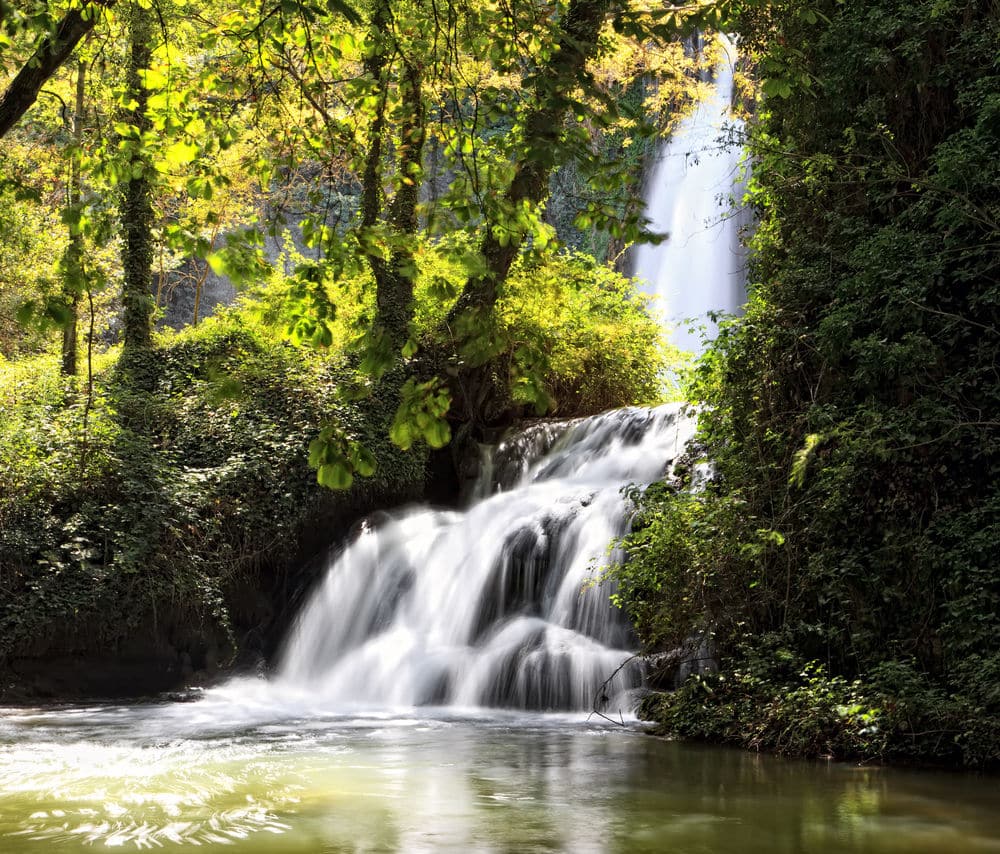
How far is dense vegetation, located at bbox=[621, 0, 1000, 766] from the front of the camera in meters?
7.78

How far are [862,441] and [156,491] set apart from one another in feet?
29.2

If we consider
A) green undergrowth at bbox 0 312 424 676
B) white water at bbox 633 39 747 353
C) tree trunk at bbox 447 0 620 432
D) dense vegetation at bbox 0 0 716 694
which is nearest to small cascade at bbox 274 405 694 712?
dense vegetation at bbox 0 0 716 694

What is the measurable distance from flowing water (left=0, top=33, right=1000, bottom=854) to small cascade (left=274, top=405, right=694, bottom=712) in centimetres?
3

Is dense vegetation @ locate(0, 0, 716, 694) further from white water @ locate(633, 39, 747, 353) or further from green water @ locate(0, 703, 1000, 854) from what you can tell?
white water @ locate(633, 39, 747, 353)

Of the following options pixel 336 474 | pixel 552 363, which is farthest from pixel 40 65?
pixel 552 363

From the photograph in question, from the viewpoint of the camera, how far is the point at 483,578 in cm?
1273

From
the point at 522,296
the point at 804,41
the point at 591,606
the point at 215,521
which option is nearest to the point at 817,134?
the point at 804,41

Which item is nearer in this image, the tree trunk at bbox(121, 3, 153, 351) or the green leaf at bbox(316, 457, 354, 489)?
the green leaf at bbox(316, 457, 354, 489)

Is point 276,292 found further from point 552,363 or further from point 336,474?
point 336,474

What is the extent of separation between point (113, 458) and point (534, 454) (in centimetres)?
635

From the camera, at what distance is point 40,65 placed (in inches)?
214

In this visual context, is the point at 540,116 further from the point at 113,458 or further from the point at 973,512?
the point at 113,458

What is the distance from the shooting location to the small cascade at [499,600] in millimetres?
10672

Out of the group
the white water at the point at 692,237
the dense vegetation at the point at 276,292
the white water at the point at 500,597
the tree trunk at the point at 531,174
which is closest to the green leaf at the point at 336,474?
the dense vegetation at the point at 276,292
